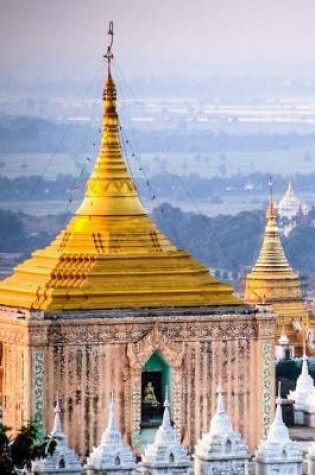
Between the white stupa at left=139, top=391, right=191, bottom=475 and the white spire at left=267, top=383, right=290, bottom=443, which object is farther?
the white spire at left=267, top=383, right=290, bottom=443

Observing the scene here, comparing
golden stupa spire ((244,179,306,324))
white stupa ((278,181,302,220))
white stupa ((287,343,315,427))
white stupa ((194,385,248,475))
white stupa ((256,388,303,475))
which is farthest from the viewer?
white stupa ((278,181,302,220))

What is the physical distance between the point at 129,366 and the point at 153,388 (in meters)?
0.65

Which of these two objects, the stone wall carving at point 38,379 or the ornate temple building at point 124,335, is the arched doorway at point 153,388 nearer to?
the ornate temple building at point 124,335

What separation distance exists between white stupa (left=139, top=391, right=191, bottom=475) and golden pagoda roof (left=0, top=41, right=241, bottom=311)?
7.66 feet

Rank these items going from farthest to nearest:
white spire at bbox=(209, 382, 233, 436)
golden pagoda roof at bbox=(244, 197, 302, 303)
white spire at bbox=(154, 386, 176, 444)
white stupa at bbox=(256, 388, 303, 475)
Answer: golden pagoda roof at bbox=(244, 197, 302, 303) < white stupa at bbox=(256, 388, 303, 475) < white spire at bbox=(209, 382, 233, 436) < white spire at bbox=(154, 386, 176, 444)

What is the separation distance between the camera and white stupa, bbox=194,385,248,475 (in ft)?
130

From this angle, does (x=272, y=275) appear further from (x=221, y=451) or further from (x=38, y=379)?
(x=221, y=451)

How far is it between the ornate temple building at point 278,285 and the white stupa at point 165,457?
763 inches

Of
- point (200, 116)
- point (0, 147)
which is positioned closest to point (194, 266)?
point (0, 147)

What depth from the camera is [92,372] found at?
136ft

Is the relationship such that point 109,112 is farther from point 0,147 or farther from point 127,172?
point 0,147

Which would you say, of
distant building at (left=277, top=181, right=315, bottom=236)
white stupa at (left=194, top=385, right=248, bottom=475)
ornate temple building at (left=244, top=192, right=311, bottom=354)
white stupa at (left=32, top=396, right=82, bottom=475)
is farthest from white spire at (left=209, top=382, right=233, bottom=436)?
distant building at (left=277, top=181, right=315, bottom=236)

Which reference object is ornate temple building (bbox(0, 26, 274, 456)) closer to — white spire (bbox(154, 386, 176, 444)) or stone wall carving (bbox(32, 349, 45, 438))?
stone wall carving (bbox(32, 349, 45, 438))

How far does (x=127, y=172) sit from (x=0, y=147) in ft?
56.3
